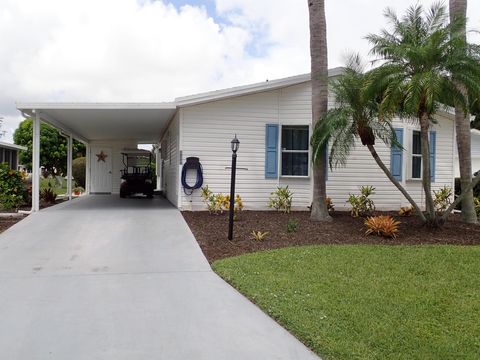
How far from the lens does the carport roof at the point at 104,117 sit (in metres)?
11.0

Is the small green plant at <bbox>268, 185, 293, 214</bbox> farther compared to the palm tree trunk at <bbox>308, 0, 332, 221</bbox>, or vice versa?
the small green plant at <bbox>268, 185, 293, 214</bbox>

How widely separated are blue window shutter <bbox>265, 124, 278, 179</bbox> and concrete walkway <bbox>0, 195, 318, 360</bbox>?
403cm

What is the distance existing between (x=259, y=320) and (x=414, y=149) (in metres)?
9.94

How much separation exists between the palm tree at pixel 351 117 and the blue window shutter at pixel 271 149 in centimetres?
257

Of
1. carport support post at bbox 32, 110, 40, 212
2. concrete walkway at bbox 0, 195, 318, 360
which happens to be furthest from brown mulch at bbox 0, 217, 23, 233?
concrete walkway at bbox 0, 195, 318, 360

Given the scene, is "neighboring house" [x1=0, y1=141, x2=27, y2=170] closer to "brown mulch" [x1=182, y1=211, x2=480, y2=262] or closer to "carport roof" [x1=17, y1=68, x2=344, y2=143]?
"carport roof" [x1=17, y1=68, x2=344, y2=143]

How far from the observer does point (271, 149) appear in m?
11.9

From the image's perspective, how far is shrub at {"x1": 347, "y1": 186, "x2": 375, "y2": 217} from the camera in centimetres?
1138

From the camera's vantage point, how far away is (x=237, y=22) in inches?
470

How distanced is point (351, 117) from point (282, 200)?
340cm

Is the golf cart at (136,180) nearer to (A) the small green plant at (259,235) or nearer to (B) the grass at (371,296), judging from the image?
(A) the small green plant at (259,235)

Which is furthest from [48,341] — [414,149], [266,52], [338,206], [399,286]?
[414,149]

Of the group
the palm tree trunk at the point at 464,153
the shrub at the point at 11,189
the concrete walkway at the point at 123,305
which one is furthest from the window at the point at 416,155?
the shrub at the point at 11,189

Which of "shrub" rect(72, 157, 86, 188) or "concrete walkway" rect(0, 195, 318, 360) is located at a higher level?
"shrub" rect(72, 157, 86, 188)
